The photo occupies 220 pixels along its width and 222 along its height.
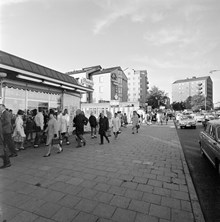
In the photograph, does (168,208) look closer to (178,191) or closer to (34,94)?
(178,191)

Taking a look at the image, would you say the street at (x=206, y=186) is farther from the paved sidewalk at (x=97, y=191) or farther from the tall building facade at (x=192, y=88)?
the tall building facade at (x=192, y=88)

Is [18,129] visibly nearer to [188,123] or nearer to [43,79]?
[43,79]

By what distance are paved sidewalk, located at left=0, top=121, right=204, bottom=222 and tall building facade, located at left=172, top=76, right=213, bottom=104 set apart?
126911 mm

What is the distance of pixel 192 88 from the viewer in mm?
125062

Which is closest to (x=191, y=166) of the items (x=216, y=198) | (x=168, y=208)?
(x=216, y=198)

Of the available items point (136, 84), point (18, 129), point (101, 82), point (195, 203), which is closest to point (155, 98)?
point (101, 82)

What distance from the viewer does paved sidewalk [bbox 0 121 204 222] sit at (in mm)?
2496

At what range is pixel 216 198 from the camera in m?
3.14

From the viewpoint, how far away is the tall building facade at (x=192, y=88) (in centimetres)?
11744

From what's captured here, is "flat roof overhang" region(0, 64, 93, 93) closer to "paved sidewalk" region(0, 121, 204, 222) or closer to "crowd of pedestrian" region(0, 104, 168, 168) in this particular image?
"crowd of pedestrian" region(0, 104, 168, 168)

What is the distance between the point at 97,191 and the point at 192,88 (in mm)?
141920

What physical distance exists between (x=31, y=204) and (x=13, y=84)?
660cm

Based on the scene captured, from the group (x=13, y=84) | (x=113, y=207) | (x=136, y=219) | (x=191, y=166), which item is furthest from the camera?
(x=13, y=84)

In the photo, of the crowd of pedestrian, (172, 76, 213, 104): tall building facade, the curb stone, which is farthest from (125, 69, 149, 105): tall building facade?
the curb stone
